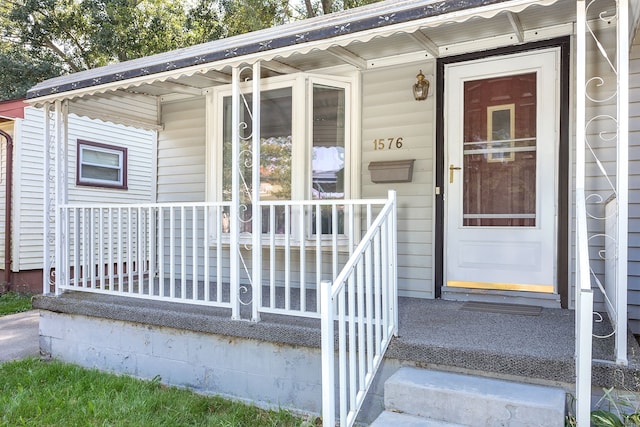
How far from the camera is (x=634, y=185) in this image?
11.0 ft

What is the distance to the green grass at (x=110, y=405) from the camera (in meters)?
2.95

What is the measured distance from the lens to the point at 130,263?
4.35 meters

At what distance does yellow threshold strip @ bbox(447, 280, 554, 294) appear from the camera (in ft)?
12.1

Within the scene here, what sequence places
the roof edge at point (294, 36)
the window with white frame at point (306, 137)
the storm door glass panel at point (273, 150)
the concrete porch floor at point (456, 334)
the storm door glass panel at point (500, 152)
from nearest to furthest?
1. the concrete porch floor at point (456, 334)
2. the roof edge at point (294, 36)
3. the storm door glass panel at point (500, 152)
4. the window with white frame at point (306, 137)
5. the storm door glass panel at point (273, 150)

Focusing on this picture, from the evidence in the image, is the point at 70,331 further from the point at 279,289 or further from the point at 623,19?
the point at 623,19

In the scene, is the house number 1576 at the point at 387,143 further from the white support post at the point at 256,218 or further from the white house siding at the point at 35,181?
the white house siding at the point at 35,181

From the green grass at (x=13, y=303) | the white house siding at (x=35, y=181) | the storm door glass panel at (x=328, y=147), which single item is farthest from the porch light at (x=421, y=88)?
the green grass at (x=13, y=303)

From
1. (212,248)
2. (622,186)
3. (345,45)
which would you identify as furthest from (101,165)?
(622,186)

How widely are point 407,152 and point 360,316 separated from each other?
2192mm

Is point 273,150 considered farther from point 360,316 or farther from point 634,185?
point 634,185

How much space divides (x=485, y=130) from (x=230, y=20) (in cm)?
1018

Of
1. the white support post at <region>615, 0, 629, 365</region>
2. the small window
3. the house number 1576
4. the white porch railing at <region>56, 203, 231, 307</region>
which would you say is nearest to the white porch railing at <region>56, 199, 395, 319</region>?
the white porch railing at <region>56, 203, 231, 307</region>

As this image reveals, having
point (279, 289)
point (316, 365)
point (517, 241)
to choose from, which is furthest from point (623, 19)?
point (279, 289)

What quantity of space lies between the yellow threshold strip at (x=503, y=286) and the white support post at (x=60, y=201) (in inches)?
137
